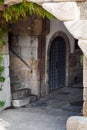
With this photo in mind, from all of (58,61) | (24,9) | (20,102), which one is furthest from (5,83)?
(58,61)

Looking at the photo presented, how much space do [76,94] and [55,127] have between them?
3521 millimetres

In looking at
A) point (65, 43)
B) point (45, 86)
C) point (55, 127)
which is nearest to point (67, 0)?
point (55, 127)

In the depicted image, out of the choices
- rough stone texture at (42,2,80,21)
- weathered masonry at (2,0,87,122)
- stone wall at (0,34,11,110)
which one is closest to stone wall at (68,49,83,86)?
weathered masonry at (2,0,87,122)

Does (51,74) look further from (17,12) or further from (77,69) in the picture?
(17,12)

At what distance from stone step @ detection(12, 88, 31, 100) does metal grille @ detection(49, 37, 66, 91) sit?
4.37ft

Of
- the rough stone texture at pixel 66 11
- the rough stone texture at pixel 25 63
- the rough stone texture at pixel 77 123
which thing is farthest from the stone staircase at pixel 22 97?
the rough stone texture at pixel 66 11

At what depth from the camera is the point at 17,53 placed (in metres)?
8.84

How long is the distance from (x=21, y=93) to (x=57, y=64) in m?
2.34

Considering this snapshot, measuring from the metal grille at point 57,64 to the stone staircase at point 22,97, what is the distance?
4.39 feet

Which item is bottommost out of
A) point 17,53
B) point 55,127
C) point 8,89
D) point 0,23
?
point 55,127

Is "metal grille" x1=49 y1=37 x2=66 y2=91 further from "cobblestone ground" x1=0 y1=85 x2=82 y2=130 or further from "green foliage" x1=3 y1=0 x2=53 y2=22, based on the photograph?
→ "green foliage" x1=3 y1=0 x2=53 y2=22

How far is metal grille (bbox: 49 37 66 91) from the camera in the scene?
32.1ft

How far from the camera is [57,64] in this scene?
10.2m

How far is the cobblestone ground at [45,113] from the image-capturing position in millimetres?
6142
